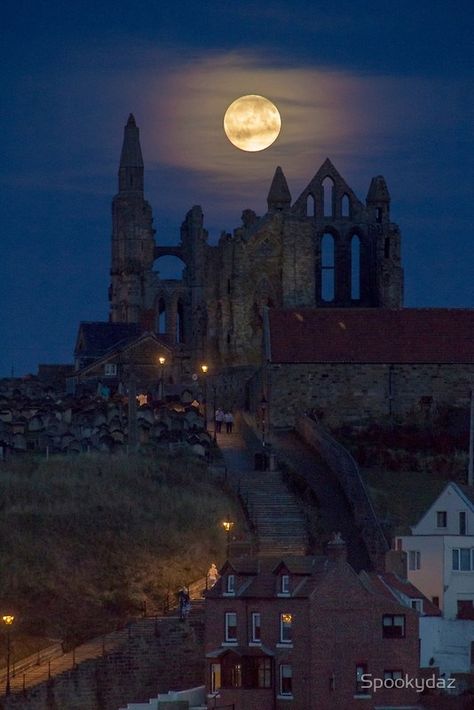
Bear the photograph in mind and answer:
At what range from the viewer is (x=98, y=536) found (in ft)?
300

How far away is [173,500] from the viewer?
94688 mm

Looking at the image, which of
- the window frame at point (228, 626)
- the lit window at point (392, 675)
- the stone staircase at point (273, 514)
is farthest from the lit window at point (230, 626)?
the stone staircase at point (273, 514)

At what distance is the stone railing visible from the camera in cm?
8881

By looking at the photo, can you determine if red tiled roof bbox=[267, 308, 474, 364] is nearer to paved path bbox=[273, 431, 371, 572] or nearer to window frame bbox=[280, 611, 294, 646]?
paved path bbox=[273, 431, 371, 572]

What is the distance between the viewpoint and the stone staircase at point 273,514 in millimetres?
89438

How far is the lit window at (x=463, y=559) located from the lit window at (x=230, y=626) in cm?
813

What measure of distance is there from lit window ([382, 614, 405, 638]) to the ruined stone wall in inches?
1331

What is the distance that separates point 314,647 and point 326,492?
22681mm

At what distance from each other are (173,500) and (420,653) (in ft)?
64.5

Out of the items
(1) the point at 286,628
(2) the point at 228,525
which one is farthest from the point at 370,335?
(1) the point at 286,628

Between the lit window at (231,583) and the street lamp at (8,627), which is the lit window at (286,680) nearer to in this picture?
the lit window at (231,583)

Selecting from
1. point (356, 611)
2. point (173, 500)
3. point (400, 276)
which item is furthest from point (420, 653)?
point (400, 276)

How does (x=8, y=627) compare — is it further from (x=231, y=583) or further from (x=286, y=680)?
(x=286, y=680)

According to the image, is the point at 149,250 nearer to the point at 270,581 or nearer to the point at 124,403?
the point at 124,403
